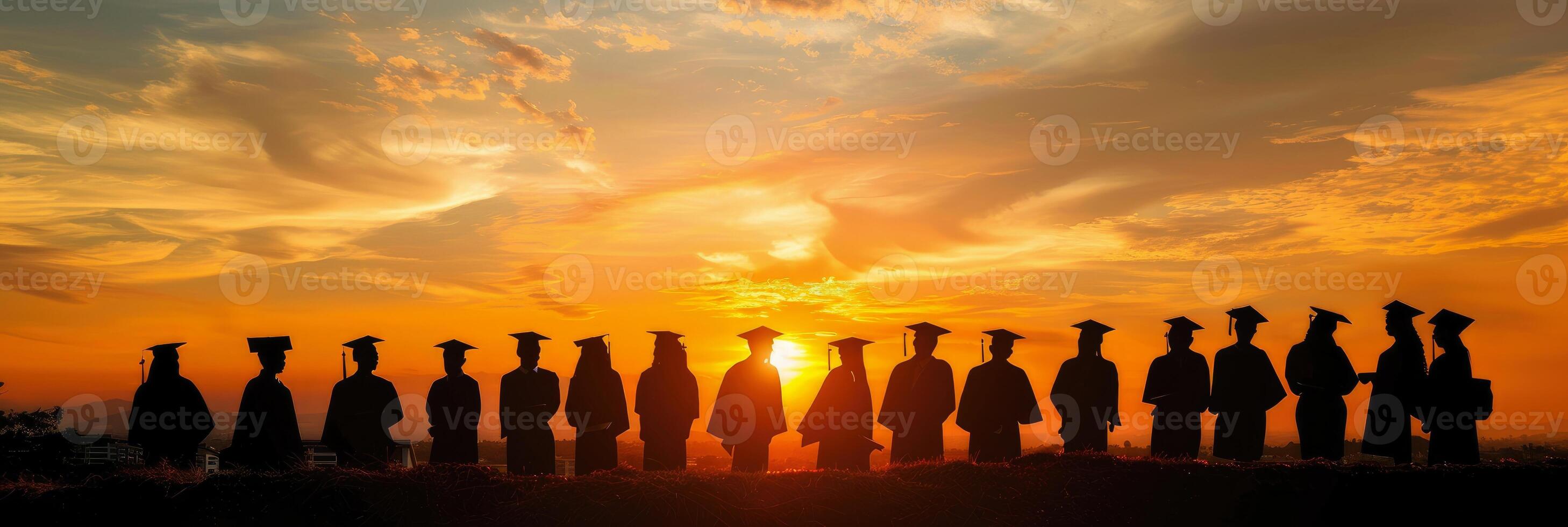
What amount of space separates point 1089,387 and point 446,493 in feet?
33.9

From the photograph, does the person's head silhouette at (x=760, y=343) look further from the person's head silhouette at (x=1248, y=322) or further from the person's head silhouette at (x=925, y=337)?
the person's head silhouette at (x=1248, y=322)

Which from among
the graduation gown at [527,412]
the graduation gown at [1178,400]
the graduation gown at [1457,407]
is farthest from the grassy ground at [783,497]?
the graduation gown at [527,412]

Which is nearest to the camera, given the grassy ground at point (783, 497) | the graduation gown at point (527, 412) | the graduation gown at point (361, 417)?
the grassy ground at point (783, 497)

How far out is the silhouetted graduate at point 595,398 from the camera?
16719 millimetres

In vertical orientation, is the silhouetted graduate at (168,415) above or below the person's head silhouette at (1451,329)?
below

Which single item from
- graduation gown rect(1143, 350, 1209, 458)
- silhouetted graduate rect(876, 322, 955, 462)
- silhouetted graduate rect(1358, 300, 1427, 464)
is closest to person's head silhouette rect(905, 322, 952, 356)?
silhouetted graduate rect(876, 322, 955, 462)

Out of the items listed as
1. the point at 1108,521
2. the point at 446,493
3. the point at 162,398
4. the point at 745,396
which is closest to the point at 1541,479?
the point at 1108,521

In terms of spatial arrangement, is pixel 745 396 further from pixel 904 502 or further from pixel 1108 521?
pixel 1108 521

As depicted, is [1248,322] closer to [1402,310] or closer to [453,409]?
[1402,310]

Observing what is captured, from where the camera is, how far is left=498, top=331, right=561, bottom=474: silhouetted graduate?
55.1ft

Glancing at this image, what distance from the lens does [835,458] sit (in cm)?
1700

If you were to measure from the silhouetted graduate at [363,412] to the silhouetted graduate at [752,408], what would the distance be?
5.40m

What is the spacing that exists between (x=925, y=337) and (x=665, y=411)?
4584 mm

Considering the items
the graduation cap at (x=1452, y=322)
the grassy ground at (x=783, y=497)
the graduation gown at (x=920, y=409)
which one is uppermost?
the graduation cap at (x=1452, y=322)
